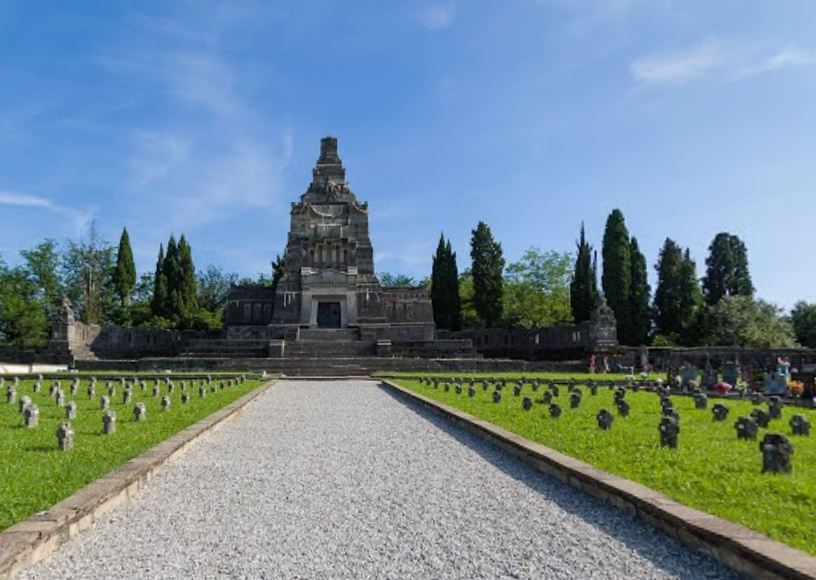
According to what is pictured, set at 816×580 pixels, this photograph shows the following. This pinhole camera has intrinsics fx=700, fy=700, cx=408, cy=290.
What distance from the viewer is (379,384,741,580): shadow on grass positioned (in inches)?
196

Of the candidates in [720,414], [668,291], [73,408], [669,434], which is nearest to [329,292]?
[668,291]

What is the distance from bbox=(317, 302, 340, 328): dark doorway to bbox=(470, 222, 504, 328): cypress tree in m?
16.1

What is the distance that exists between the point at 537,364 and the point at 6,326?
1590 inches

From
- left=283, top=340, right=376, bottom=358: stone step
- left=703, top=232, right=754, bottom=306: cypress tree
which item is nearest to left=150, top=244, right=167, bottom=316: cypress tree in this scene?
left=283, top=340, right=376, bottom=358: stone step

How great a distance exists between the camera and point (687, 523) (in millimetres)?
5445

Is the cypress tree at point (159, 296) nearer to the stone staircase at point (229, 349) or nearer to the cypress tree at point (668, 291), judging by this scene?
the stone staircase at point (229, 349)

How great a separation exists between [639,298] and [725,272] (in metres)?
14.9

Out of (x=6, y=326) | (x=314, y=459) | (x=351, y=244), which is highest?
(x=351, y=244)

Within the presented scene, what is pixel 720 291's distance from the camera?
6272cm

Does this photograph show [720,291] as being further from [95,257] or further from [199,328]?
[95,257]

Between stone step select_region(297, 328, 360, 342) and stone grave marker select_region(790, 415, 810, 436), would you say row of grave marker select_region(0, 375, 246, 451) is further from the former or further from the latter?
stone step select_region(297, 328, 360, 342)

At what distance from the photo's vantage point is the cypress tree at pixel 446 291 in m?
60.1

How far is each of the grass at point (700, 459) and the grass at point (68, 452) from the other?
5734mm

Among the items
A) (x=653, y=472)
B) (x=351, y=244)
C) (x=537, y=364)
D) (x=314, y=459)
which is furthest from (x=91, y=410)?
(x=351, y=244)
